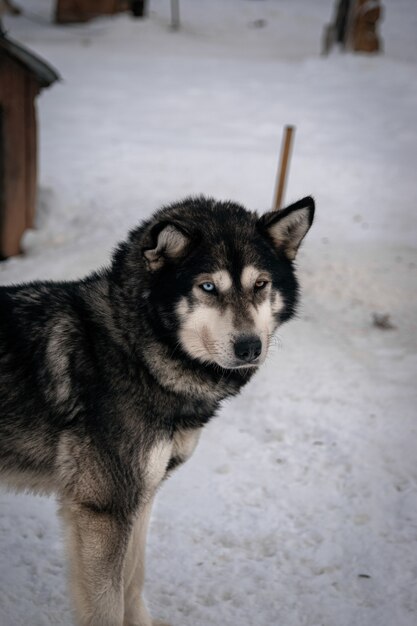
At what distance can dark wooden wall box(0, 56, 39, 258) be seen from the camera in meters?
6.93

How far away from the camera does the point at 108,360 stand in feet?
9.27

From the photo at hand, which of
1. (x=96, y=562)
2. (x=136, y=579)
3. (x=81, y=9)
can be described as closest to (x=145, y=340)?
(x=96, y=562)

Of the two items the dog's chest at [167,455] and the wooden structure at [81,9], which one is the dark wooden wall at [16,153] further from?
the wooden structure at [81,9]

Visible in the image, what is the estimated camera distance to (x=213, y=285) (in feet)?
8.94

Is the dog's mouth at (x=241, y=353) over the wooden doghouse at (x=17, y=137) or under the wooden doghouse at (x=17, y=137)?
over

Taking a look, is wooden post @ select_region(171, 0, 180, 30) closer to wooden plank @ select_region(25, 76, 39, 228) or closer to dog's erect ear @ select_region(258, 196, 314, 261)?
wooden plank @ select_region(25, 76, 39, 228)

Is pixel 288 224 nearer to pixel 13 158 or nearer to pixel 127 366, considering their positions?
pixel 127 366

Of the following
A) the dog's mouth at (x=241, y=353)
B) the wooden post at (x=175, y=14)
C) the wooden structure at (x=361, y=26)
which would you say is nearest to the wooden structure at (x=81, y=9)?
the wooden post at (x=175, y=14)

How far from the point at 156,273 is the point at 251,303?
422mm

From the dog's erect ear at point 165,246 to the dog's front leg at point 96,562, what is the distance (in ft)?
3.51

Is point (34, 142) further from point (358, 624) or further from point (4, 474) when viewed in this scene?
point (358, 624)

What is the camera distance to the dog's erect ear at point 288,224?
289 centimetres

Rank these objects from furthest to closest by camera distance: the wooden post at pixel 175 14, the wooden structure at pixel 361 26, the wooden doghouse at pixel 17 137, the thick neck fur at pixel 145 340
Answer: the wooden post at pixel 175 14 → the wooden structure at pixel 361 26 → the wooden doghouse at pixel 17 137 → the thick neck fur at pixel 145 340

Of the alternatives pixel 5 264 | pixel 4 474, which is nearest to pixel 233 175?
pixel 5 264
